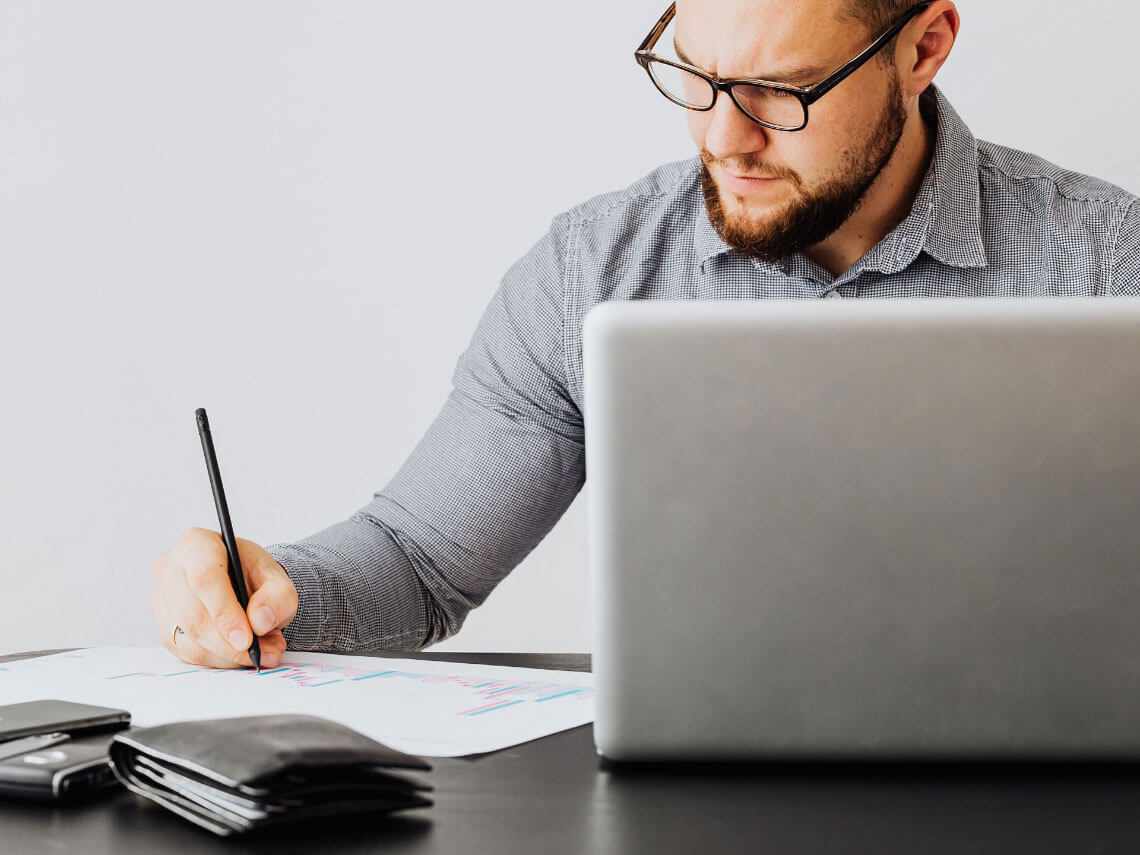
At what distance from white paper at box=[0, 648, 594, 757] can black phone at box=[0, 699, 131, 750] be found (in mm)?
56

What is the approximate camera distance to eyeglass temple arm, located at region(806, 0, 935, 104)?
4.21 feet

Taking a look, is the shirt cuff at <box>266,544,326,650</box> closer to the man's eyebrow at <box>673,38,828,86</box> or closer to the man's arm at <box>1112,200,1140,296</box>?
the man's eyebrow at <box>673,38,828,86</box>

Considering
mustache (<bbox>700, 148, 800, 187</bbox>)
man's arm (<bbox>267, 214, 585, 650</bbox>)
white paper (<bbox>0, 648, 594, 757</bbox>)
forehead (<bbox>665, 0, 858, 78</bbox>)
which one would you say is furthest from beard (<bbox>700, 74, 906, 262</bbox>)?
white paper (<bbox>0, 648, 594, 757</bbox>)

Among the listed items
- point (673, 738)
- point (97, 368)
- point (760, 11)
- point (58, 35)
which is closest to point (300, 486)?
point (97, 368)

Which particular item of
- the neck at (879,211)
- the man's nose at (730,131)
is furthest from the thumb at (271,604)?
the neck at (879,211)

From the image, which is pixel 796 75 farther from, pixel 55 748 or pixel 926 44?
pixel 55 748

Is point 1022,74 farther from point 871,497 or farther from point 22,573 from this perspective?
point 22,573

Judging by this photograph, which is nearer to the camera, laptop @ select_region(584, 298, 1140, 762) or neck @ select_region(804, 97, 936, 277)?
laptop @ select_region(584, 298, 1140, 762)

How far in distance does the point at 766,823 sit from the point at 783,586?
0.11 m

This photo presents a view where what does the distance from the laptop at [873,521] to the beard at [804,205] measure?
0.82m

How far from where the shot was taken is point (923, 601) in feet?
1.92

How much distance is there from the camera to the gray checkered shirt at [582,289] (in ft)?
4.52

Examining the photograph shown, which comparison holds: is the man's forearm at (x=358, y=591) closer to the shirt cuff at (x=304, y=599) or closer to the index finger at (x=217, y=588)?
the shirt cuff at (x=304, y=599)

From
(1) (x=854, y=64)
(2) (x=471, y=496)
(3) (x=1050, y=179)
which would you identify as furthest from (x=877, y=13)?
(2) (x=471, y=496)
